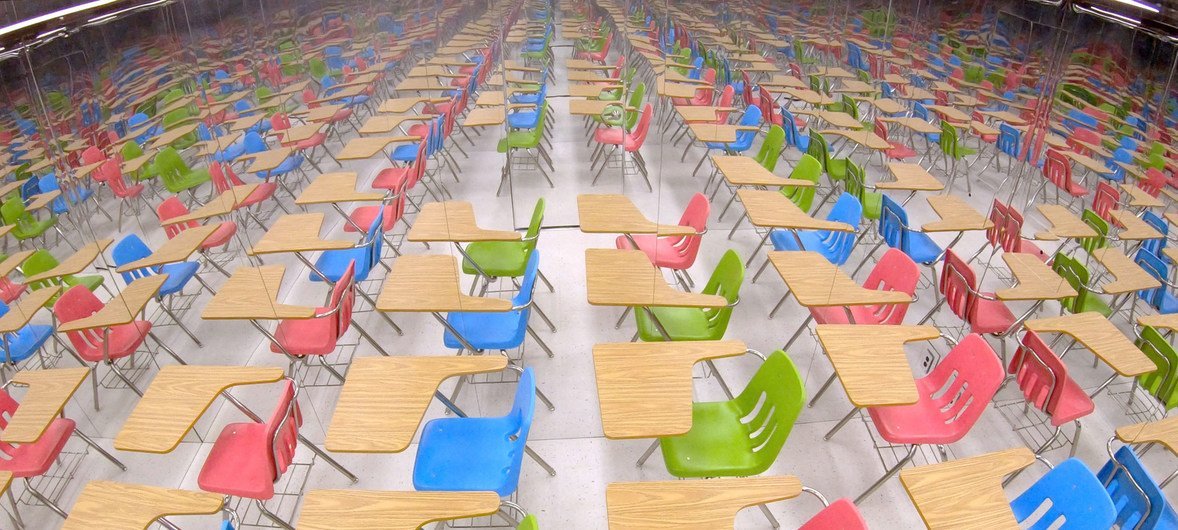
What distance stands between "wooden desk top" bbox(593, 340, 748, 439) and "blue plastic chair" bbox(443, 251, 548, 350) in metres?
0.72

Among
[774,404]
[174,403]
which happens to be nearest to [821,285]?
[774,404]

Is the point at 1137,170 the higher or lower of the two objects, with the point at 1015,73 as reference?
lower

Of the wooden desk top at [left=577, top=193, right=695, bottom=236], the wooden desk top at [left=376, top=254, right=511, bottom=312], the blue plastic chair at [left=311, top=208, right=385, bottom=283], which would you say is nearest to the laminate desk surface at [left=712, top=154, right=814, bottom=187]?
the wooden desk top at [left=577, top=193, right=695, bottom=236]

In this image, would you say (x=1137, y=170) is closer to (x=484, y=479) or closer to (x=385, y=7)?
(x=484, y=479)

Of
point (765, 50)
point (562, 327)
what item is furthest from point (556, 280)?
point (765, 50)

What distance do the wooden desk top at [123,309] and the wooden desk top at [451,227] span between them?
4.97 ft

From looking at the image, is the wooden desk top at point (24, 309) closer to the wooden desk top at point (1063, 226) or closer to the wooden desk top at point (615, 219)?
the wooden desk top at point (615, 219)

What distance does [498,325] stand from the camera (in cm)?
341

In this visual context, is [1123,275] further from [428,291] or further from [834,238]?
[428,291]

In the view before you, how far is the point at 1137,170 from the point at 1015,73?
1618 mm

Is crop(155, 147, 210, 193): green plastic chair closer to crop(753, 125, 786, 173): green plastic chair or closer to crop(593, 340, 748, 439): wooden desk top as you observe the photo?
crop(593, 340, 748, 439): wooden desk top

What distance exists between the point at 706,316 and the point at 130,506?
9.15 feet

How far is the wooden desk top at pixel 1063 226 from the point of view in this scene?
4020mm

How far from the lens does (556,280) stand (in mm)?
4746
